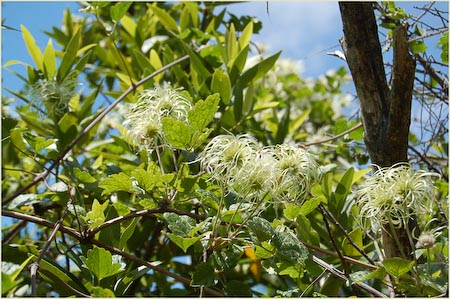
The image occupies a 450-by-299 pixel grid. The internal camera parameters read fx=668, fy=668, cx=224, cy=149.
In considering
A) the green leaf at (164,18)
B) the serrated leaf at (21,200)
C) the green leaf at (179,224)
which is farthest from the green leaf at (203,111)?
the green leaf at (164,18)

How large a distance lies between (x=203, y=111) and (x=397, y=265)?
314mm

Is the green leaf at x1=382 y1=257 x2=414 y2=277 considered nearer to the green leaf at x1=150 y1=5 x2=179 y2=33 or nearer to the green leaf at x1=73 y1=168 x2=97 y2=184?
the green leaf at x1=73 y1=168 x2=97 y2=184

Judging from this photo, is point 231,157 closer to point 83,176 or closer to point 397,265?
point 397,265

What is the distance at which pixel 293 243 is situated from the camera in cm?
85

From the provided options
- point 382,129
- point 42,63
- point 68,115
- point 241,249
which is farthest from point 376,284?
point 42,63

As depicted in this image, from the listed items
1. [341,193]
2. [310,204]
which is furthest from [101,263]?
[341,193]

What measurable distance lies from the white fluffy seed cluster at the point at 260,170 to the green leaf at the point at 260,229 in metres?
0.03

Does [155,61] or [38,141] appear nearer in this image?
[38,141]

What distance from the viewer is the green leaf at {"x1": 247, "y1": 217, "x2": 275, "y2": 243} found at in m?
0.84

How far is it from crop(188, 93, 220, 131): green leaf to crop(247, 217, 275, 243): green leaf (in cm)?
15

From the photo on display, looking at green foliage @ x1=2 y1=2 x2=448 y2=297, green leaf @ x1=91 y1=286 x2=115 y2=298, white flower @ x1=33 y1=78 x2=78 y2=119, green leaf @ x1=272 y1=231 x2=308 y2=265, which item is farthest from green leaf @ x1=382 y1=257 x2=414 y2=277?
white flower @ x1=33 y1=78 x2=78 y2=119

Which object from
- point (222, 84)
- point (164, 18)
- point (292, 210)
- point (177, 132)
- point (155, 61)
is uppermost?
point (164, 18)

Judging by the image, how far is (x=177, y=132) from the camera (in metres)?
0.88

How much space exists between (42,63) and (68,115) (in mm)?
158
